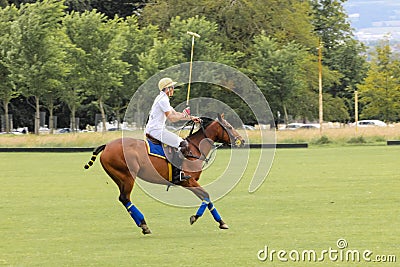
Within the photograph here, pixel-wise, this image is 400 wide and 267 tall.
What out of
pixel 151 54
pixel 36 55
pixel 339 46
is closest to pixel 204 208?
pixel 36 55

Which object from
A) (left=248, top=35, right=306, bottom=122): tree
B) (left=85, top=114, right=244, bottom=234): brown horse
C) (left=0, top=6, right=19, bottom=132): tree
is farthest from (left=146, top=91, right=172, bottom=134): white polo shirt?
(left=248, top=35, right=306, bottom=122): tree

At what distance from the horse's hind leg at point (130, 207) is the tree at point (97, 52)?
40413 millimetres

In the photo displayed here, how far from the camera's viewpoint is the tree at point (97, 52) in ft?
180

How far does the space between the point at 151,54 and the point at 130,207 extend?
42217mm

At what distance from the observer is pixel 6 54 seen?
54.1 meters

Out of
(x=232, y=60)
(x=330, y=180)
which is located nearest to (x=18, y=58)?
(x=232, y=60)

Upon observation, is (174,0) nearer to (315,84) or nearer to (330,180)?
(315,84)

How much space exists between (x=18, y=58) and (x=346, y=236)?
138 feet

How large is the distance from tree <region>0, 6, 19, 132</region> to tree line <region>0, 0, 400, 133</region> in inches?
2.2

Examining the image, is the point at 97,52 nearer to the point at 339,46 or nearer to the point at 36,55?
the point at 36,55

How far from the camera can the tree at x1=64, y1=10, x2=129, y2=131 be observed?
180 ft

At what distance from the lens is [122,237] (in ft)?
45.1

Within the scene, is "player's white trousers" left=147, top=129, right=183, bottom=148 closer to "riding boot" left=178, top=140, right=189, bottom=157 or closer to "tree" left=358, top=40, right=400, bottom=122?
"riding boot" left=178, top=140, right=189, bottom=157

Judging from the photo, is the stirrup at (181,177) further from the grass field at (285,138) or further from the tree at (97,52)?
the tree at (97,52)
